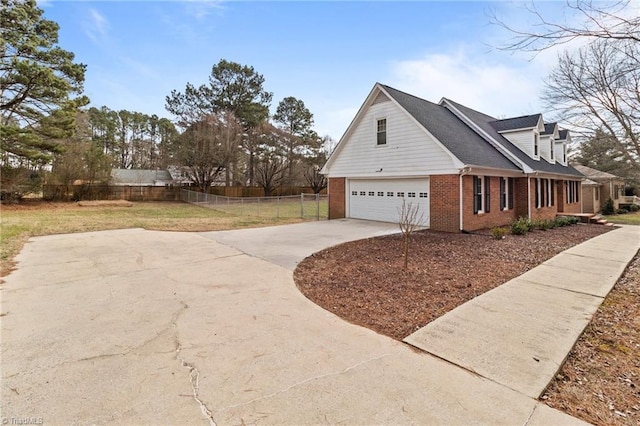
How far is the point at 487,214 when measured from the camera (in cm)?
1215

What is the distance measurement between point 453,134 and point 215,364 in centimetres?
1265

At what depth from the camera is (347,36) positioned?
33.4ft

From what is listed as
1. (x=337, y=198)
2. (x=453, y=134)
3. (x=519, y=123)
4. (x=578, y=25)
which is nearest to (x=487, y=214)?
(x=453, y=134)

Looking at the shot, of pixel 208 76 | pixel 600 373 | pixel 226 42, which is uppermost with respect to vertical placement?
pixel 208 76

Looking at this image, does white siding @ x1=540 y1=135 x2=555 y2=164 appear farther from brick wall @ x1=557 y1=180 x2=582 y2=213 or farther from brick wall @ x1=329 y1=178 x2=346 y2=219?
brick wall @ x1=329 y1=178 x2=346 y2=219

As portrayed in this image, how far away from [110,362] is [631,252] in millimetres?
11279

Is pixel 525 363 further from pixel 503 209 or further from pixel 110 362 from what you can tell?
pixel 503 209

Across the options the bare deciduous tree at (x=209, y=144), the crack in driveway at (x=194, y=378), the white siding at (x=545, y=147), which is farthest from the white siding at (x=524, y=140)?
the bare deciduous tree at (x=209, y=144)

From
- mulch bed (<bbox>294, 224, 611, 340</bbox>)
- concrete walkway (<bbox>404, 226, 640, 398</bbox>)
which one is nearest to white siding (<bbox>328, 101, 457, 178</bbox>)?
mulch bed (<bbox>294, 224, 611, 340</bbox>)

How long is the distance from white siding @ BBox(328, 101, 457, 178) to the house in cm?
4

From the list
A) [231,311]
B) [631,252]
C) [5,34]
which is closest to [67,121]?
[5,34]

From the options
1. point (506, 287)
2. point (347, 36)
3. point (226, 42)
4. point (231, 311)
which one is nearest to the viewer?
point (231, 311)

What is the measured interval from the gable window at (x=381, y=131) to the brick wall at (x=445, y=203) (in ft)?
9.37

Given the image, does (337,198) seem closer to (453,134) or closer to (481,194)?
(453,134)
